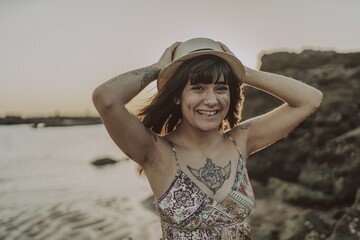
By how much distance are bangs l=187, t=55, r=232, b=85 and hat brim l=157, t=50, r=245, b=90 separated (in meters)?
0.04

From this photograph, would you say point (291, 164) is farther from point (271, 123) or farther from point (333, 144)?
point (271, 123)

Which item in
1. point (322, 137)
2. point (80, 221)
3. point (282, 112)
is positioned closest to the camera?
point (282, 112)

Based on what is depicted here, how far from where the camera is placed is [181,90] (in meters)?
2.75

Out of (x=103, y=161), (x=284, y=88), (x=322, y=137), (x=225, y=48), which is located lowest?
(x=103, y=161)

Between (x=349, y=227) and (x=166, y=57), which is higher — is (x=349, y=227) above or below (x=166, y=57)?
below

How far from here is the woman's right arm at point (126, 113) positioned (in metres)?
2.42

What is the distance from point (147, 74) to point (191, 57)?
26 centimetres

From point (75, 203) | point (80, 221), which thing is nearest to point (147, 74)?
point (80, 221)

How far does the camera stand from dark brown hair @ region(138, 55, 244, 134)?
8.69 ft

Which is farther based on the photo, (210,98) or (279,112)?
(279,112)

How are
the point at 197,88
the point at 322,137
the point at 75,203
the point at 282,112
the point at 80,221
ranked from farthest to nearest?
the point at 75,203 < the point at 80,221 < the point at 322,137 < the point at 282,112 < the point at 197,88

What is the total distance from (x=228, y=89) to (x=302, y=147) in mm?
8785

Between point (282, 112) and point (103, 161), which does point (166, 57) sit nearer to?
point (282, 112)

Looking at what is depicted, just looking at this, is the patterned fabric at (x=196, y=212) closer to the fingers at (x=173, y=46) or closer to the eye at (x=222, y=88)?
the eye at (x=222, y=88)
